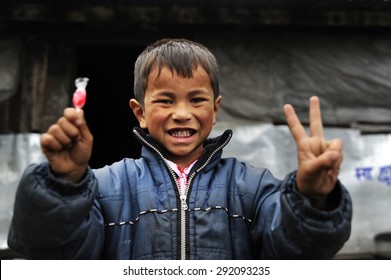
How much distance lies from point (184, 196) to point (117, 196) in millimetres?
233

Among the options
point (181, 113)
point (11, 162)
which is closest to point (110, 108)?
point (11, 162)

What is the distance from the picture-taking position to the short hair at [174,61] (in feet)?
6.48

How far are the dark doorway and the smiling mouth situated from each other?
4.94m

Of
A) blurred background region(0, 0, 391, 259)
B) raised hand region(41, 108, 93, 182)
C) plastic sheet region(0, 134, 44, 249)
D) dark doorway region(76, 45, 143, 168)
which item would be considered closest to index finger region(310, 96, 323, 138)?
raised hand region(41, 108, 93, 182)

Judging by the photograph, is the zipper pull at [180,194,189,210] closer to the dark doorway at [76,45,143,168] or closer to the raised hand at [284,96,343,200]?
the raised hand at [284,96,343,200]

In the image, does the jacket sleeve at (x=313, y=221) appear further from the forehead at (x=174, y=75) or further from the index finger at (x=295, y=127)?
the forehead at (x=174, y=75)

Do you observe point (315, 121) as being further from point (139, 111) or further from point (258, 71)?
point (258, 71)

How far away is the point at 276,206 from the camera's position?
179 cm

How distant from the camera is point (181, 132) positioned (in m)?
1.92

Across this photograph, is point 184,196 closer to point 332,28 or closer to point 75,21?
point 75,21

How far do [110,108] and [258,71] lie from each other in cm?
320

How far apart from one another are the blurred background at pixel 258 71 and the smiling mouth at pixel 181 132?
3.04m

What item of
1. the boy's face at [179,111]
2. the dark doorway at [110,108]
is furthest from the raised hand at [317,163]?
the dark doorway at [110,108]
